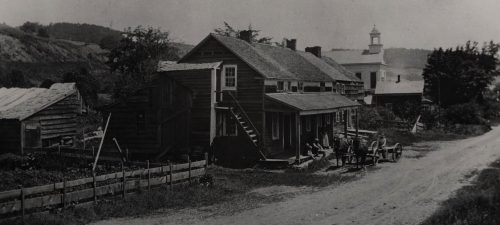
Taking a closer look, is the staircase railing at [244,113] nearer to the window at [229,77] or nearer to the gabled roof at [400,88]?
the window at [229,77]

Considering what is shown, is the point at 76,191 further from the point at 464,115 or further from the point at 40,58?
the point at 40,58

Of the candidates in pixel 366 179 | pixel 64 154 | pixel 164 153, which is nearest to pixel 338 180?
pixel 366 179

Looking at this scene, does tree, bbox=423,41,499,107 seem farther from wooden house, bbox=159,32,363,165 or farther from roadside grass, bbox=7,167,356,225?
roadside grass, bbox=7,167,356,225

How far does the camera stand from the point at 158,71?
2694 centimetres

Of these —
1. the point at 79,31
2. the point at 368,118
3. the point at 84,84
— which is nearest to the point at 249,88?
the point at 368,118

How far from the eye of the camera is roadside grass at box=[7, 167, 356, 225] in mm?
13771

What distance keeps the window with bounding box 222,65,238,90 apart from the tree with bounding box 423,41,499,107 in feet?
123

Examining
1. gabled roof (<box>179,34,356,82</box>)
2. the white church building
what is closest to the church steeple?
the white church building

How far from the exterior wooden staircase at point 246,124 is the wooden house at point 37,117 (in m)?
10.3

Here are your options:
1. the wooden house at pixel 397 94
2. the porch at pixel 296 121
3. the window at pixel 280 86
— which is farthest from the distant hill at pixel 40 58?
the wooden house at pixel 397 94

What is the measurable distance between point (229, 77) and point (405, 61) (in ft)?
496

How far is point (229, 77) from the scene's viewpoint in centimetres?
2872

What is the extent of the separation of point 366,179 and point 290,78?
1086 centimetres

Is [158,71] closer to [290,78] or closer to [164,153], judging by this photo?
[164,153]
